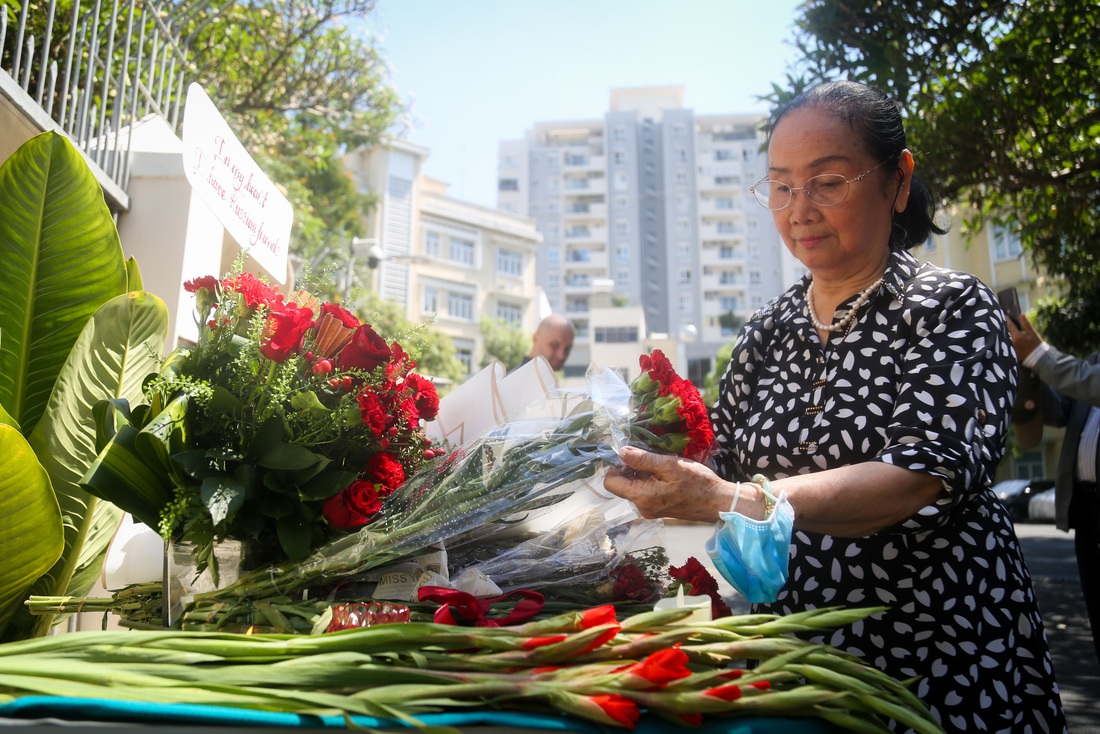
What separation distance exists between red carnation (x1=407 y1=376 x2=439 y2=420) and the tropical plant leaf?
48cm

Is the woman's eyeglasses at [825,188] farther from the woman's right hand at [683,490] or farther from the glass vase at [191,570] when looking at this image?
the glass vase at [191,570]

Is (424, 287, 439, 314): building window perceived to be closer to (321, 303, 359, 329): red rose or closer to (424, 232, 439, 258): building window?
(424, 232, 439, 258): building window

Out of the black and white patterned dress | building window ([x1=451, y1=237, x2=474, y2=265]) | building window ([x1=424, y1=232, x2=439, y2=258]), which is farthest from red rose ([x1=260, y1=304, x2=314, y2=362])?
Answer: building window ([x1=451, y1=237, x2=474, y2=265])

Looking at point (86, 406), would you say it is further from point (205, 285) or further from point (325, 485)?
point (325, 485)

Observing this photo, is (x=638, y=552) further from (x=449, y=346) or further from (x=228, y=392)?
(x=449, y=346)

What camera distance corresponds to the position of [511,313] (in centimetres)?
4450

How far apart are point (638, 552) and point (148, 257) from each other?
2117 millimetres

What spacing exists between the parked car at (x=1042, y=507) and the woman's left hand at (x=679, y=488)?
23358 millimetres

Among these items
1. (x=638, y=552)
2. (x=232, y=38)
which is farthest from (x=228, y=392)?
(x=232, y=38)

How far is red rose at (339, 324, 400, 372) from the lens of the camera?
129 cm

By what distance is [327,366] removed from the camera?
1.24 meters

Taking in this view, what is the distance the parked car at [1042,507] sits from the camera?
20.8 metres

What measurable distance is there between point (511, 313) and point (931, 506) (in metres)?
43.4

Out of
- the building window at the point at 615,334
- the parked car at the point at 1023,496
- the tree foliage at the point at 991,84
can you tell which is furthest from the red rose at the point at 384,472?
the building window at the point at 615,334
